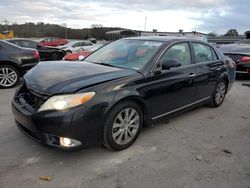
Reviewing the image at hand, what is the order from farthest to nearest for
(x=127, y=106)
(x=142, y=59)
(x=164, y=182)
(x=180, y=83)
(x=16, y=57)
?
(x=16, y=57) < (x=180, y=83) < (x=142, y=59) < (x=127, y=106) < (x=164, y=182)

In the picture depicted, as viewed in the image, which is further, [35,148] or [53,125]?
[35,148]

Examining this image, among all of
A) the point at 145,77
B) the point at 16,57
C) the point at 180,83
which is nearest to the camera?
the point at 145,77

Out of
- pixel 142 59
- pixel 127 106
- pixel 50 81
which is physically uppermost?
pixel 142 59

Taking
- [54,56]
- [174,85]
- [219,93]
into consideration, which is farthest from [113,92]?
[54,56]

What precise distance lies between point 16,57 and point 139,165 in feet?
17.2

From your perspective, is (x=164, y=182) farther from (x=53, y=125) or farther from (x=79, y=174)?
(x=53, y=125)

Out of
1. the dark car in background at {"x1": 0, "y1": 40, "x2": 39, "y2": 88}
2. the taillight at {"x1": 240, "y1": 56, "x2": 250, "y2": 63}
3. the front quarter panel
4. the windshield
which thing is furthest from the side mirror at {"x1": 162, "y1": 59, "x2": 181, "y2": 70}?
the taillight at {"x1": 240, "y1": 56, "x2": 250, "y2": 63}

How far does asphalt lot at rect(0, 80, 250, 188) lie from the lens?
2588 mm

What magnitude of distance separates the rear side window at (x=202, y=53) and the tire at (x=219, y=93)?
2.08 feet

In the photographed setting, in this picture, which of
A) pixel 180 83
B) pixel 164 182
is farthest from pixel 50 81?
pixel 180 83

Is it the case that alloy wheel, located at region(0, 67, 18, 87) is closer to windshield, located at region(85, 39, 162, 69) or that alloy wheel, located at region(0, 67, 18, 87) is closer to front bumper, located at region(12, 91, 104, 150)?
windshield, located at region(85, 39, 162, 69)

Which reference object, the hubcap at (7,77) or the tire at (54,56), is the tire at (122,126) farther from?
the tire at (54,56)

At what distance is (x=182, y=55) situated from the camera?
4.08 metres

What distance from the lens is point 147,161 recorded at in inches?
118
